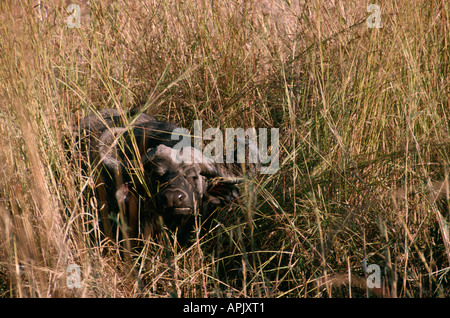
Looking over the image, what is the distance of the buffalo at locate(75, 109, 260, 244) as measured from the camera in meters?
2.80

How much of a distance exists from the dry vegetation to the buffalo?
0.40 ft

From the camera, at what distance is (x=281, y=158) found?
3.07 m

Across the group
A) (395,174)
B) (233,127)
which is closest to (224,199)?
(233,127)

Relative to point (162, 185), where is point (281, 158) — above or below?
above

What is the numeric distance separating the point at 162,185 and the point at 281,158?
74 cm

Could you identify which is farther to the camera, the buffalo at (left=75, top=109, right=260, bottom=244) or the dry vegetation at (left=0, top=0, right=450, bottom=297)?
the buffalo at (left=75, top=109, right=260, bottom=244)

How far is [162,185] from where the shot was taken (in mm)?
2871

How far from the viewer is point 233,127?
328 centimetres

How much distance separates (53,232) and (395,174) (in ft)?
5.76

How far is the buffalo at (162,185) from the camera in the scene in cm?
280

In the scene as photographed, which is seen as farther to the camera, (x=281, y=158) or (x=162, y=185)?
(x=281, y=158)

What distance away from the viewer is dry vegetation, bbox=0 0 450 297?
2.34 metres
